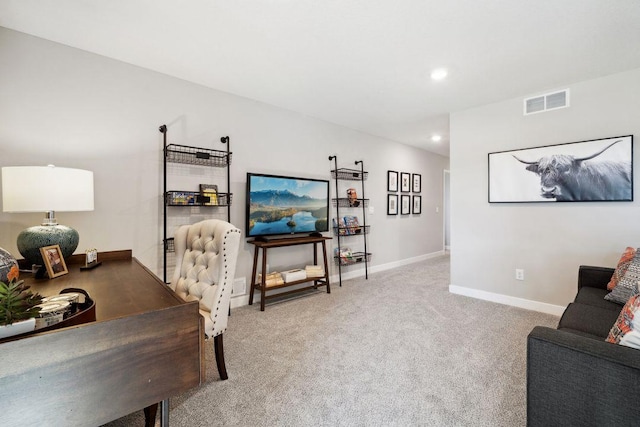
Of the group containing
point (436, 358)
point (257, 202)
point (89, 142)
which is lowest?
point (436, 358)

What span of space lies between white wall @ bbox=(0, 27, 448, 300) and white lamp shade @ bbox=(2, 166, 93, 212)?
776 millimetres

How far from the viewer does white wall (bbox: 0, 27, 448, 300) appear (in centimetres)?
205

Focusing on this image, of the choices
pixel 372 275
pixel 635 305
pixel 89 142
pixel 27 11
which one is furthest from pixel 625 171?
pixel 27 11

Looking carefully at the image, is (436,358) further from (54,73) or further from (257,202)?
(54,73)

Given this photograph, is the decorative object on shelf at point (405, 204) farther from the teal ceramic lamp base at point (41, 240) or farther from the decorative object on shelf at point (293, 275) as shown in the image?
the teal ceramic lamp base at point (41, 240)

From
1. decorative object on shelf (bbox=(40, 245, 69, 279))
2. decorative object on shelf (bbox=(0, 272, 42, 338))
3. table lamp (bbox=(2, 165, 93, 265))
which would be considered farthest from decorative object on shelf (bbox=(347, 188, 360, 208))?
decorative object on shelf (bbox=(0, 272, 42, 338))

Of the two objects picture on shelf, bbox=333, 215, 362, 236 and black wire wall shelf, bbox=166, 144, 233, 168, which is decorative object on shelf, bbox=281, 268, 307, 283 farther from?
black wire wall shelf, bbox=166, 144, 233, 168

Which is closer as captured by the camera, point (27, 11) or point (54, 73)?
point (27, 11)

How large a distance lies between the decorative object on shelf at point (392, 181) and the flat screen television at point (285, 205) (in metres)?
1.53

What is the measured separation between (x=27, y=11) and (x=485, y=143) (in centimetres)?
425

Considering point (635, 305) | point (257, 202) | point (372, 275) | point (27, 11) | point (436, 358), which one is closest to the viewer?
point (635, 305)

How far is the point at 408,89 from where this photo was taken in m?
2.95

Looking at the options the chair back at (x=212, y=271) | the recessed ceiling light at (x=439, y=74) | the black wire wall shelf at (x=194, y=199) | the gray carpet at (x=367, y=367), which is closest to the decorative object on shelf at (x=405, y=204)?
the gray carpet at (x=367, y=367)

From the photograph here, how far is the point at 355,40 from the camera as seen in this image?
6.93 feet
